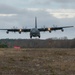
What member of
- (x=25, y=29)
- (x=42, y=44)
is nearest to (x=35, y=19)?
(x=25, y=29)

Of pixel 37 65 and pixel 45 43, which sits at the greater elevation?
pixel 37 65

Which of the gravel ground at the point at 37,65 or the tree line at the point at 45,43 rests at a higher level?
the gravel ground at the point at 37,65

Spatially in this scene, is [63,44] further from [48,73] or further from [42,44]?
[48,73]

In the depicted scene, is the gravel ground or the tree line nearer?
the gravel ground

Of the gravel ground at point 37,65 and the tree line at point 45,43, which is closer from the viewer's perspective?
the gravel ground at point 37,65

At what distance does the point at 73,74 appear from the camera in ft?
64.0

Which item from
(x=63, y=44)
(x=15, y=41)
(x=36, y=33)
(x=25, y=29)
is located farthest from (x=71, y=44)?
(x=25, y=29)

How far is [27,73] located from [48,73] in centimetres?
107

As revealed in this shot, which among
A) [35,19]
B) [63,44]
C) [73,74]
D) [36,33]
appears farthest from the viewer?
[35,19]

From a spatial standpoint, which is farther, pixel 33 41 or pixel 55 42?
pixel 33 41

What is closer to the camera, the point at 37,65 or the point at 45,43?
the point at 37,65

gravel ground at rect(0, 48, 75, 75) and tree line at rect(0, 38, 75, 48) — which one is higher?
gravel ground at rect(0, 48, 75, 75)

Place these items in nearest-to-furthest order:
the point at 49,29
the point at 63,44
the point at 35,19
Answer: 1. the point at 63,44
2. the point at 49,29
3. the point at 35,19

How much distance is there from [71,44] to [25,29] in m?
29.5
